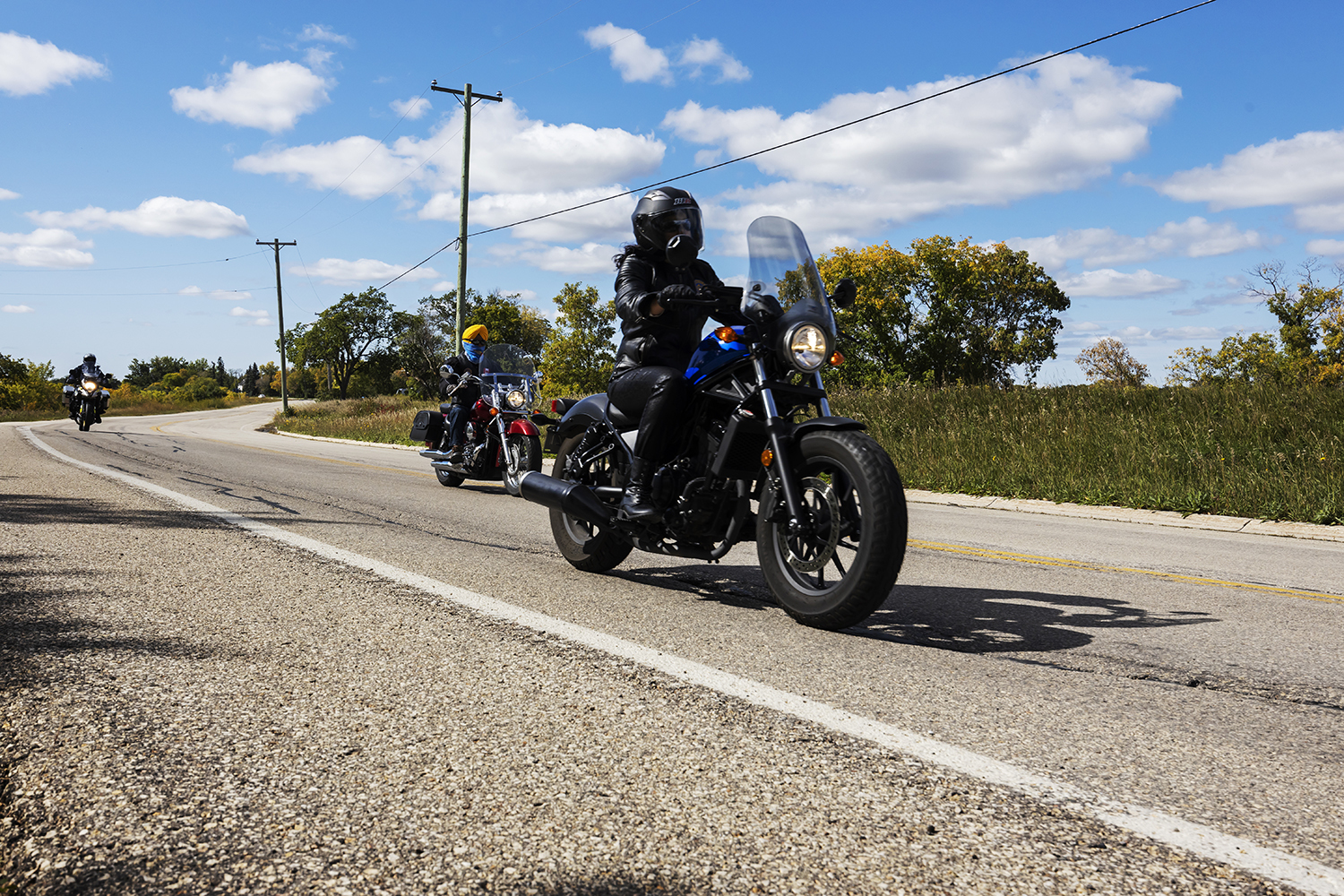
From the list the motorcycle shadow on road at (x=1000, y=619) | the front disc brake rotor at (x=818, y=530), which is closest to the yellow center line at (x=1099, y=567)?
the motorcycle shadow on road at (x=1000, y=619)

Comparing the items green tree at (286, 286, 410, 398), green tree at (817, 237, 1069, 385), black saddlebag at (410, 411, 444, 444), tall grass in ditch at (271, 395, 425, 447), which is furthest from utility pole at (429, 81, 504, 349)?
green tree at (286, 286, 410, 398)

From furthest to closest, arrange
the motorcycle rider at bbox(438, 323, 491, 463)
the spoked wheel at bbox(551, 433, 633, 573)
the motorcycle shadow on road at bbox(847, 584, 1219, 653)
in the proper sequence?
1. the motorcycle rider at bbox(438, 323, 491, 463)
2. the spoked wheel at bbox(551, 433, 633, 573)
3. the motorcycle shadow on road at bbox(847, 584, 1219, 653)

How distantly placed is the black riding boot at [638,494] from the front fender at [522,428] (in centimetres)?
530

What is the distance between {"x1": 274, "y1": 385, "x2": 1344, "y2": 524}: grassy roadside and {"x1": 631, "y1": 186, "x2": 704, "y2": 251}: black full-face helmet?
7.42 m

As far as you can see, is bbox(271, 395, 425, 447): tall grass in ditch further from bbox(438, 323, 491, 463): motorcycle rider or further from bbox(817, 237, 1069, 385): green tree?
bbox(817, 237, 1069, 385): green tree

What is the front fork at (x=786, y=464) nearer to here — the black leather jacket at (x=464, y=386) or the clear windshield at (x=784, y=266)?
the clear windshield at (x=784, y=266)

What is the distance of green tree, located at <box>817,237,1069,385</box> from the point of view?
203 ft

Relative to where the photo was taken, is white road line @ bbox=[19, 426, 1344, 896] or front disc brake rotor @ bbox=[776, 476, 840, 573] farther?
front disc brake rotor @ bbox=[776, 476, 840, 573]

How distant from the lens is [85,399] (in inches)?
1024

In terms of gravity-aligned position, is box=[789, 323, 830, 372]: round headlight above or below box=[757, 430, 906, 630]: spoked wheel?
above

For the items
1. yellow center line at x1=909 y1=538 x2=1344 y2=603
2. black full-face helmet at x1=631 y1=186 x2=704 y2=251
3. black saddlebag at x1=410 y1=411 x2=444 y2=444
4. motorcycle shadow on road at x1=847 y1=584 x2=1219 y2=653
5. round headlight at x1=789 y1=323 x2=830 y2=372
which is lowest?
yellow center line at x1=909 y1=538 x2=1344 y2=603

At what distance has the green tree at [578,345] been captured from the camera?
268ft

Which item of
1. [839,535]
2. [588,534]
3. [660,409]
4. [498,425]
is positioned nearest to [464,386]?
[498,425]

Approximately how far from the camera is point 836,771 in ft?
7.66
